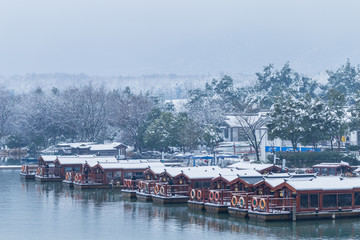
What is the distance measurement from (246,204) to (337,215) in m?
6.67

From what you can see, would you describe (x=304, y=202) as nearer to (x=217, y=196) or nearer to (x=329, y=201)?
(x=329, y=201)

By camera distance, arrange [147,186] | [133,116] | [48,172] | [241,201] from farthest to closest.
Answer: [133,116], [48,172], [147,186], [241,201]

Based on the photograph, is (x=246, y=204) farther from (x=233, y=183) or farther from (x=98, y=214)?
(x=98, y=214)

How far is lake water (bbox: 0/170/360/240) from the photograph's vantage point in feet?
150

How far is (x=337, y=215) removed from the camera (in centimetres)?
5034

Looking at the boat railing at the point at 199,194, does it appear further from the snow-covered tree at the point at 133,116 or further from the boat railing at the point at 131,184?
the snow-covered tree at the point at 133,116

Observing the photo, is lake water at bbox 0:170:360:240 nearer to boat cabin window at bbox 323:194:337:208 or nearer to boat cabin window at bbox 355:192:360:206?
boat cabin window at bbox 323:194:337:208

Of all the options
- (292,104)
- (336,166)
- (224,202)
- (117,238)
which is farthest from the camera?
(292,104)

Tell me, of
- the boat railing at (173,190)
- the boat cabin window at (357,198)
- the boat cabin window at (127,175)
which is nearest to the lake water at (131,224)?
the boat railing at (173,190)

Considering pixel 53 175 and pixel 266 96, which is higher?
pixel 266 96

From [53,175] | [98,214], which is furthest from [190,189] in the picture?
[53,175]

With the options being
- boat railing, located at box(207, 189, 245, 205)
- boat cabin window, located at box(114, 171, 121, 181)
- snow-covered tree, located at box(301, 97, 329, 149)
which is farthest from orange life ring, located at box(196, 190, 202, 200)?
snow-covered tree, located at box(301, 97, 329, 149)

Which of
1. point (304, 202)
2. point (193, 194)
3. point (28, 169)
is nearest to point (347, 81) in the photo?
point (28, 169)

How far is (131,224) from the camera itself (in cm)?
5038
